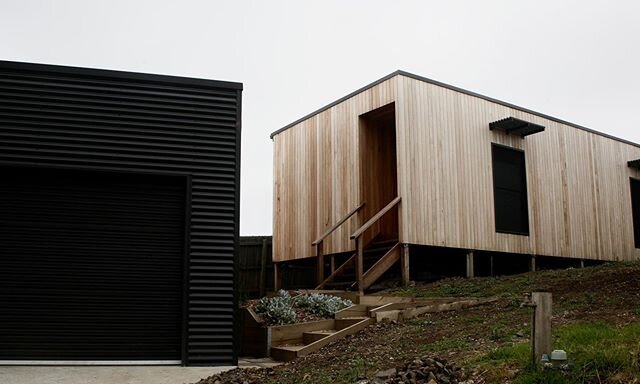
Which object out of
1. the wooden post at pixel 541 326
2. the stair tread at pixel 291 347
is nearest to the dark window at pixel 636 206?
the stair tread at pixel 291 347

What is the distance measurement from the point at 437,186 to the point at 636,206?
7.13 metres

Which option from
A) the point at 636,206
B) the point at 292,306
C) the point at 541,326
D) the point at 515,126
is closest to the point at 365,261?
the point at 292,306

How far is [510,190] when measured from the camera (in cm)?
1396

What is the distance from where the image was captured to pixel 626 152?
1675 centimetres

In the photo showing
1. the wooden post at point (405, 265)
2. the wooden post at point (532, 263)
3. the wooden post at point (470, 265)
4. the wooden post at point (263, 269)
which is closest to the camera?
the wooden post at point (405, 265)

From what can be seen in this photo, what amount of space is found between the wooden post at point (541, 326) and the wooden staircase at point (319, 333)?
3726 mm

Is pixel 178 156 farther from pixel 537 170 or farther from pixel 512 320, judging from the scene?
pixel 537 170

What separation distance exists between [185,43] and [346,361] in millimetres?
12979

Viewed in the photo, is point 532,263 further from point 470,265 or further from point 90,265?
point 90,265

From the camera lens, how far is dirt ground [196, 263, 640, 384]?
6180 mm

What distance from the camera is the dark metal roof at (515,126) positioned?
13379 mm

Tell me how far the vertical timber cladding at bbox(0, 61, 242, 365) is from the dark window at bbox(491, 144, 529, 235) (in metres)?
7.06

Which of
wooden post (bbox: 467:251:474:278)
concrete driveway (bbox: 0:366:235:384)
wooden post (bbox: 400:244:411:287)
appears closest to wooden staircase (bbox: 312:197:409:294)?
wooden post (bbox: 400:244:411:287)

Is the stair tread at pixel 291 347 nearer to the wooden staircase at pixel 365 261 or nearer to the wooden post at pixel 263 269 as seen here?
the wooden staircase at pixel 365 261
